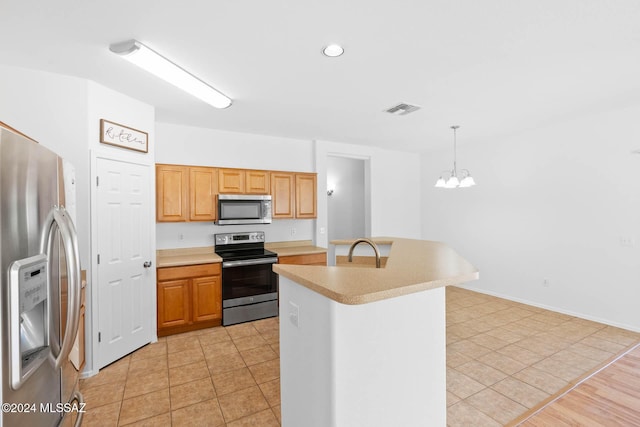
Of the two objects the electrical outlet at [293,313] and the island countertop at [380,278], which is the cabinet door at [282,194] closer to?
the island countertop at [380,278]

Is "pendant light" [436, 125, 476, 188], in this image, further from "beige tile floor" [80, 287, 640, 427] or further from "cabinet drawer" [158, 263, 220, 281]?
"cabinet drawer" [158, 263, 220, 281]

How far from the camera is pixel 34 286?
1.04 m

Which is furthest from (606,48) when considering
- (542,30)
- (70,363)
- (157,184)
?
(157,184)

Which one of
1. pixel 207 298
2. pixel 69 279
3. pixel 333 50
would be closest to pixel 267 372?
pixel 207 298

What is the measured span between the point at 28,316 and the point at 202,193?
117 inches

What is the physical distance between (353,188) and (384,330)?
18.0ft

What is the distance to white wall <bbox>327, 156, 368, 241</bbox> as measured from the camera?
6.63 meters

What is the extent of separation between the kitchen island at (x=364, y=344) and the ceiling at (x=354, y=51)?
1.54 m

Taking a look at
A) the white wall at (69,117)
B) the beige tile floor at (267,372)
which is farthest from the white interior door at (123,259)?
the beige tile floor at (267,372)

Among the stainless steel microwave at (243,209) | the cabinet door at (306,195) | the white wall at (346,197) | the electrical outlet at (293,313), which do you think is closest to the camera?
the electrical outlet at (293,313)

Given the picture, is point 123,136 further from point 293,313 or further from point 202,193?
point 293,313

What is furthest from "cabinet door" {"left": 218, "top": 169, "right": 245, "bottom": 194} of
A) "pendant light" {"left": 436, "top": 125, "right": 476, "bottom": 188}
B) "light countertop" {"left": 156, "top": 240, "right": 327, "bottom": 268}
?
"pendant light" {"left": 436, "top": 125, "right": 476, "bottom": 188}

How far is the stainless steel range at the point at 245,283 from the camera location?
379cm

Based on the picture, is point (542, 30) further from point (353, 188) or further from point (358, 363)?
point (353, 188)
